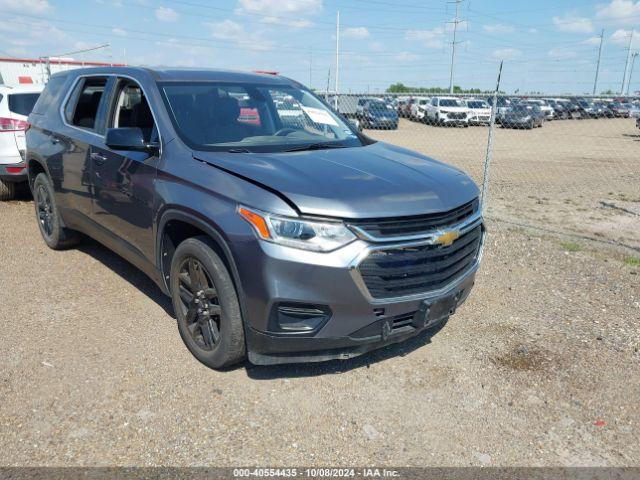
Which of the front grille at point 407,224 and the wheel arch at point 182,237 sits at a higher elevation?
the front grille at point 407,224

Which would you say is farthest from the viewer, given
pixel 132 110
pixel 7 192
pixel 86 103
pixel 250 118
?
pixel 7 192

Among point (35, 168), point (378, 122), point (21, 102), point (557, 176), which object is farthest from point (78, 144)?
point (378, 122)

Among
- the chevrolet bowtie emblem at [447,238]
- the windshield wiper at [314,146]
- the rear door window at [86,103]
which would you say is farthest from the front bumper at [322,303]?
the rear door window at [86,103]

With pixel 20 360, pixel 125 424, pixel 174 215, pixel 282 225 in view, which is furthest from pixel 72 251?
pixel 282 225

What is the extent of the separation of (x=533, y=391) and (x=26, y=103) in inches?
303

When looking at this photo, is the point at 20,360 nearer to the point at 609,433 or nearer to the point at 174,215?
the point at 174,215

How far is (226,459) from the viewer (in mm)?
2711

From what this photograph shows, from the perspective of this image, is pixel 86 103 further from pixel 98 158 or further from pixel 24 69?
pixel 24 69

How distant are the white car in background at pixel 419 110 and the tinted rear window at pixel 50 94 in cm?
2877

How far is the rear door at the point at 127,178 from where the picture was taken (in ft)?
12.1

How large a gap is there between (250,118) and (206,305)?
151cm

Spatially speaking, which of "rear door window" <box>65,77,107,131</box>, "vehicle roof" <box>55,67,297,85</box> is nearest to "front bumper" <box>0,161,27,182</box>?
"rear door window" <box>65,77,107,131</box>

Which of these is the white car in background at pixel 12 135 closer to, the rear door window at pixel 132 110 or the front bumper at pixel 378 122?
the rear door window at pixel 132 110

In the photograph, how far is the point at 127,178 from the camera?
3.86m
